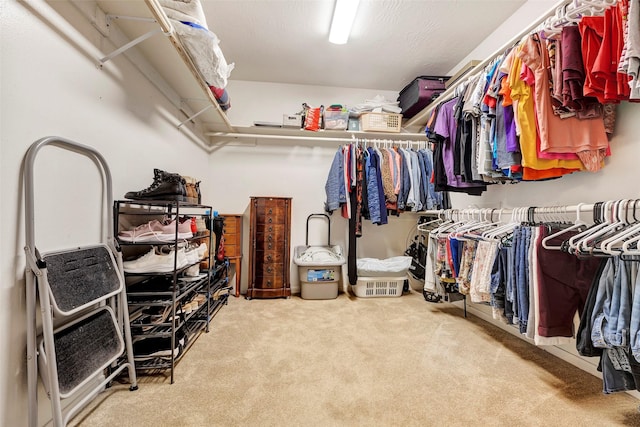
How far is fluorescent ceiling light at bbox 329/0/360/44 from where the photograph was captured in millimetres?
2045

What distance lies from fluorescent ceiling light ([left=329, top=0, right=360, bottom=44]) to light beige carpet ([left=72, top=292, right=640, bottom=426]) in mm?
2546

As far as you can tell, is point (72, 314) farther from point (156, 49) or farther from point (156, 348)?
point (156, 49)

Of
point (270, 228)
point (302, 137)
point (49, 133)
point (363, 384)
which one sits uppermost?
point (302, 137)

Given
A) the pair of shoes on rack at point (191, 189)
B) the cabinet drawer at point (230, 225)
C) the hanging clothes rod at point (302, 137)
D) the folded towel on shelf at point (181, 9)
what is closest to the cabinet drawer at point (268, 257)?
the cabinet drawer at point (230, 225)

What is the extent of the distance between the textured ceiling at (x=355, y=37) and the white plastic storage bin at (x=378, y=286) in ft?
8.01

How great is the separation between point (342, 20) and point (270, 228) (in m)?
2.06

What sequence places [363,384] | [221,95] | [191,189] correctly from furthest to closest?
[221,95] → [191,189] → [363,384]

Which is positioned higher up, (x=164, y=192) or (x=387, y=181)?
(x=387, y=181)

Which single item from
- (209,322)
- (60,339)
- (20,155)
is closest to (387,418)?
(60,339)

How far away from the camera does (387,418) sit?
3.91 ft

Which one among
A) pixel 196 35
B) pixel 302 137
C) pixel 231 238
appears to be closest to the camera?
pixel 196 35

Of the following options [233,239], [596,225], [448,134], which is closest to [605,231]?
[596,225]

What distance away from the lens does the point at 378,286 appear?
3082mm

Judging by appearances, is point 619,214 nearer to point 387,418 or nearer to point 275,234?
point 387,418
